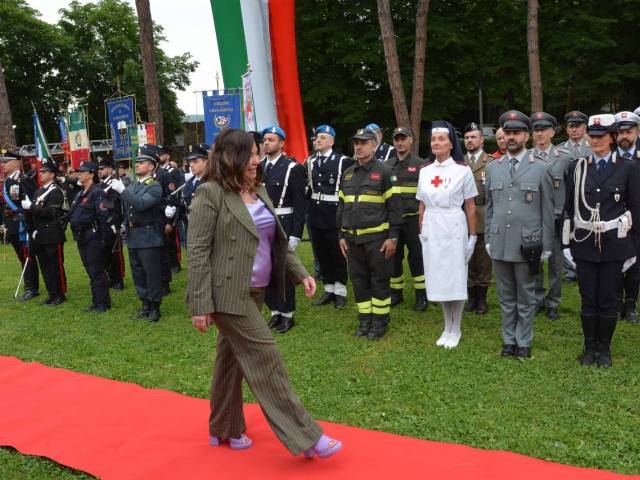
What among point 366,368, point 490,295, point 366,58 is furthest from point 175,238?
point 366,58

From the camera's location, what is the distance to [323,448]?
12.4ft

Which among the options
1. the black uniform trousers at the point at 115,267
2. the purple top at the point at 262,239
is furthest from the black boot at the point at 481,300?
the black uniform trousers at the point at 115,267

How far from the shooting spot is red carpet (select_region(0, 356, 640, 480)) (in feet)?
12.1

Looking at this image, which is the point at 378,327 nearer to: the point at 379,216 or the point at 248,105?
the point at 379,216

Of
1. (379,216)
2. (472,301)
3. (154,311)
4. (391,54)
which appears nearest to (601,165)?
(379,216)

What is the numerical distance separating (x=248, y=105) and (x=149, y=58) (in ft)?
24.1

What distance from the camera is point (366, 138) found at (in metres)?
6.29

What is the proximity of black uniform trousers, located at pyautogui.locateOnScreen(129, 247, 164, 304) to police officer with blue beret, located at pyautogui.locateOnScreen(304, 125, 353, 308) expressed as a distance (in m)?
1.95

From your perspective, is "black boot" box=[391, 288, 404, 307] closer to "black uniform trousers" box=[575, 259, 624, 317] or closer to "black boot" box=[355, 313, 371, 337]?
"black boot" box=[355, 313, 371, 337]

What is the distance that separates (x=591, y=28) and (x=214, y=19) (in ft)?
50.1

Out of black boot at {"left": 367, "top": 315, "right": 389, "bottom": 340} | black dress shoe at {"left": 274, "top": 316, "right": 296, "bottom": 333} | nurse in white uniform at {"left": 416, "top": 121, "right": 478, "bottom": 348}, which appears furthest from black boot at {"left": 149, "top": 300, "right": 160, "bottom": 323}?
nurse in white uniform at {"left": 416, "top": 121, "right": 478, "bottom": 348}

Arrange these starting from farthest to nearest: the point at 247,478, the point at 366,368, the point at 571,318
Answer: the point at 571,318
the point at 366,368
the point at 247,478

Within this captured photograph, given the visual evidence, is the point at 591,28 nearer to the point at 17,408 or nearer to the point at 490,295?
the point at 490,295

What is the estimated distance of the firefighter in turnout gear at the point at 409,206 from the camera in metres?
7.48
